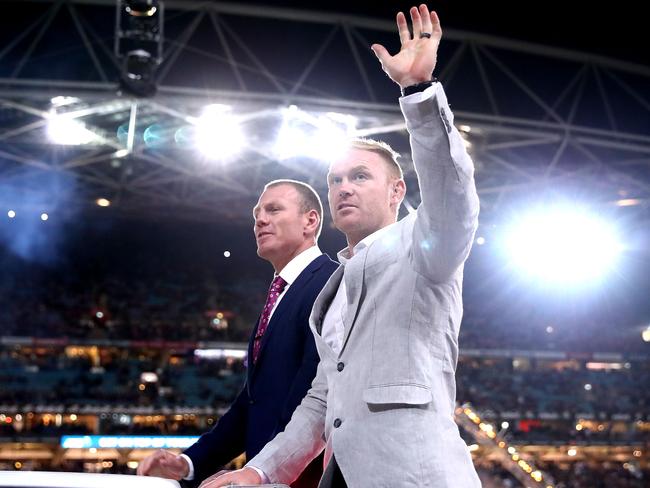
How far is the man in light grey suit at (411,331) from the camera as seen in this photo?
1.76 meters

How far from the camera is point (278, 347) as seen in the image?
2732 mm

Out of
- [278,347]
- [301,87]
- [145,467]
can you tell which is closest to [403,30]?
[278,347]

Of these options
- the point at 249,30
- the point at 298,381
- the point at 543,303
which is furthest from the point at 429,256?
the point at 543,303

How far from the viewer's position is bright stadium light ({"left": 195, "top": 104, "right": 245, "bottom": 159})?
1362 cm

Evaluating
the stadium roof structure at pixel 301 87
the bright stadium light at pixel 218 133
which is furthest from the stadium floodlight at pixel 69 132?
the bright stadium light at pixel 218 133

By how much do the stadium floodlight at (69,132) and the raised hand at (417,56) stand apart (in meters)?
13.4

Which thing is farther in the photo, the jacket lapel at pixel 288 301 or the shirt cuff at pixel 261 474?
the jacket lapel at pixel 288 301

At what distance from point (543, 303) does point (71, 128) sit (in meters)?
18.7

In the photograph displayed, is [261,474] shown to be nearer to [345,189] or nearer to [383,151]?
[345,189]

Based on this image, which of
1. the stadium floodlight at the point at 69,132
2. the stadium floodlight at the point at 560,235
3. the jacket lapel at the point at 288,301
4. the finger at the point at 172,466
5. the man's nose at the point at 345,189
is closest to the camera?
the man's nose at the point at 345,189

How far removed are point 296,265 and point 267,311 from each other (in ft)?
0.67

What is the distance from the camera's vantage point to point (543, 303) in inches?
1114

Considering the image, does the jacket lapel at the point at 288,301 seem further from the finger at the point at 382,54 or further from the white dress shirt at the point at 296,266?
the finger at the point at 382,54

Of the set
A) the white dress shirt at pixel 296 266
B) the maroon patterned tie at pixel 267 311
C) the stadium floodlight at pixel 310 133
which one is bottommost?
the maroon patterned tie at pixel 267 311
